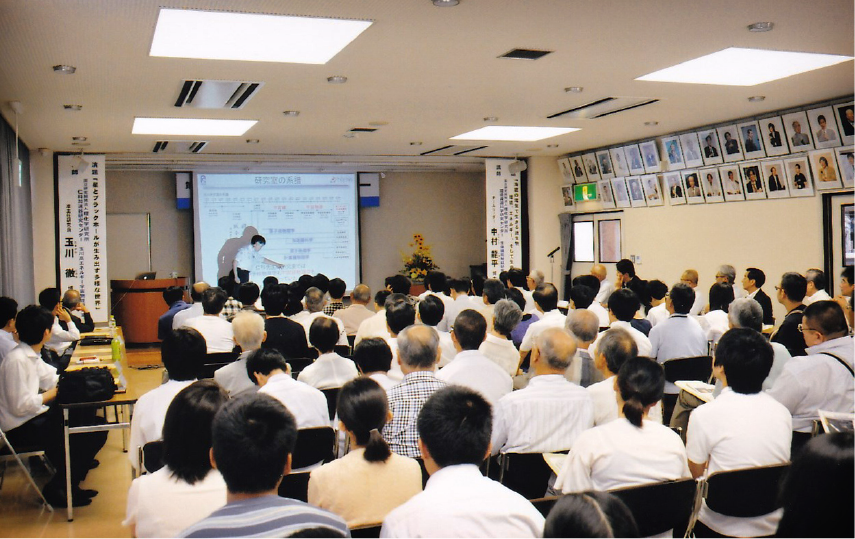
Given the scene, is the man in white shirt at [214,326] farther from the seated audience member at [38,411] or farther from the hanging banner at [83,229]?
the hanging banner at [83,229]

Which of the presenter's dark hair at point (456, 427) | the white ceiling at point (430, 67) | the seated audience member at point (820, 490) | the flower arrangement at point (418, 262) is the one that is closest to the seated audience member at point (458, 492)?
the presenter's dark hair at point (456, 427)

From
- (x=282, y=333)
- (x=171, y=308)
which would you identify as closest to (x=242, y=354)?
(x=282, y=333)

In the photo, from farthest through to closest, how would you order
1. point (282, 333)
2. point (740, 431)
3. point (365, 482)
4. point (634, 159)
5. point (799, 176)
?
point (634, 159) < point (799, 176) < point (282, 333) < point (740, 431) < point (365, 482)

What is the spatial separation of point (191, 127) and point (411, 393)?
6330 mm

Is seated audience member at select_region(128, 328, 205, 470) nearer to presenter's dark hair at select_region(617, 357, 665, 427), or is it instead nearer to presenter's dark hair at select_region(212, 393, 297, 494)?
presenter's dark hair at select_region(212, 393, 297, 494)

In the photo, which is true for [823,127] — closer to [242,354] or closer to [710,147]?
[710,147]

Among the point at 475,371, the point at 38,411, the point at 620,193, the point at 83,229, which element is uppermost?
the point at 620,193

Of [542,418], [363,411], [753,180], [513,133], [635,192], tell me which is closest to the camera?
[363,411]

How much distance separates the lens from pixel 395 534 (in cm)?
181

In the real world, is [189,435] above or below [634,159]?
below

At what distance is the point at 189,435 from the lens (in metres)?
2.16

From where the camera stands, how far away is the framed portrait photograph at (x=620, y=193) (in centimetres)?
1085

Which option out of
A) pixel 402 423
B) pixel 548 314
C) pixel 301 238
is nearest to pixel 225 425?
pixel 402 423

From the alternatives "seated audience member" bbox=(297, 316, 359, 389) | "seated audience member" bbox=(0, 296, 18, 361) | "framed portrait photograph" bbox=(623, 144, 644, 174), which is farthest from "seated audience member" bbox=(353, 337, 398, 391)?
"framed portrait photograph" bbox=(623, 144, 644, 174)
